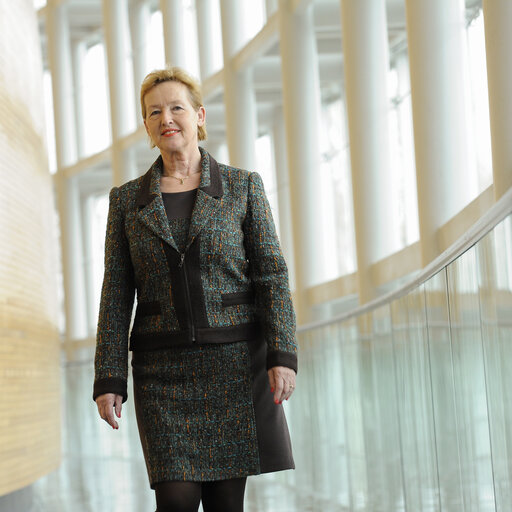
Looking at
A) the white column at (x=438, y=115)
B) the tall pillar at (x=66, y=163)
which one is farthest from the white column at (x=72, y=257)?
the white column at (x=438, y=115)

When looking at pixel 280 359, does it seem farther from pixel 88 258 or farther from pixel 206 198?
pixel 88 258

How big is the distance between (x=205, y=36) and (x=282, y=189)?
2.75 m

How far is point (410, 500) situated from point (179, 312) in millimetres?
2685

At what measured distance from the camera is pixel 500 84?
496cm

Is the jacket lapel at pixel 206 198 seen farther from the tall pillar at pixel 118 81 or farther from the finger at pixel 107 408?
the tall pillar at pixel 118 81

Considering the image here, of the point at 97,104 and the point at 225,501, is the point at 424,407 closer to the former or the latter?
the point at 225,501

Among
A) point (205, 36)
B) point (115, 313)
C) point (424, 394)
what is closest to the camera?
point (115, 313)

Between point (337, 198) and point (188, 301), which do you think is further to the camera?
point (337, 198)

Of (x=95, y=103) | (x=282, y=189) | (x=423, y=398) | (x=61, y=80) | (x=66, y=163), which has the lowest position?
(x=423, y=398)

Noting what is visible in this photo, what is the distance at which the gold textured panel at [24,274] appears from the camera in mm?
9766

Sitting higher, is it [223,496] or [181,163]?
[181,163]

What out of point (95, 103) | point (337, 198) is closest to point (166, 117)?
point (337, 198)

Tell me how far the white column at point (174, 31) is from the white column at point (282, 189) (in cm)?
207

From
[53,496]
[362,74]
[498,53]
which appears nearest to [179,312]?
[498,53]
